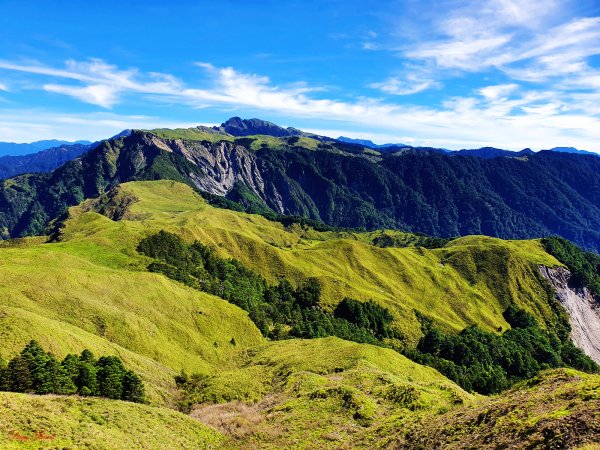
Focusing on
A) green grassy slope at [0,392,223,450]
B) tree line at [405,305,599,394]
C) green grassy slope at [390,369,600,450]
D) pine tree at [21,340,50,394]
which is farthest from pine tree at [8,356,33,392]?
tree line at [405,305,599,394]

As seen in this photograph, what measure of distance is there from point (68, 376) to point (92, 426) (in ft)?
49.2

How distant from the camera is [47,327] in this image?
70312 mm

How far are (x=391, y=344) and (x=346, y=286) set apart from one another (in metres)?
34.1

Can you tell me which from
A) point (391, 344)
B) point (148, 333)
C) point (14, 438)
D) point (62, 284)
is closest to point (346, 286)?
point (391, 344)

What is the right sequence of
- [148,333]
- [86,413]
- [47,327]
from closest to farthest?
[86,413], [47,327], [148,333]

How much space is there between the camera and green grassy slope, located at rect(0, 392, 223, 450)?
40.3 m

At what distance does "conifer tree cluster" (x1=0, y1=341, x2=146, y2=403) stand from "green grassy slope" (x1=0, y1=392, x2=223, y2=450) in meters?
4.96

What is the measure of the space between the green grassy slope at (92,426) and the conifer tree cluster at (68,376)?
496 cm

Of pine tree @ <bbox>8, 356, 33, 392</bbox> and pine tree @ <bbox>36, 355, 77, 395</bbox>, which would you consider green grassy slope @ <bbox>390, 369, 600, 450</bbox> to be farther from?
pine tree @ <bbox>8, 356, 33, 392</bbox>

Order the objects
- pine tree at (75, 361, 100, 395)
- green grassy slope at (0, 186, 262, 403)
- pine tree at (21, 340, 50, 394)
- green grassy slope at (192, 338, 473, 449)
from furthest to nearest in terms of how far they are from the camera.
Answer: green grassy slope at (0, 186, 262, 403) → pine tree at (75, 361, 100, 395) → pine tree at (21, 340, 50, 394) → green grassy slope at (192, 338, 473, 449)

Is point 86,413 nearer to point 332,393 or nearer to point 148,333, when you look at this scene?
point 332,393

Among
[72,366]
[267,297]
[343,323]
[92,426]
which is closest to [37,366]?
[72,366]

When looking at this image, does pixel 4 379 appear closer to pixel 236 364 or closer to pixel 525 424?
pixel 236 364

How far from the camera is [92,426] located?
1828 inches
